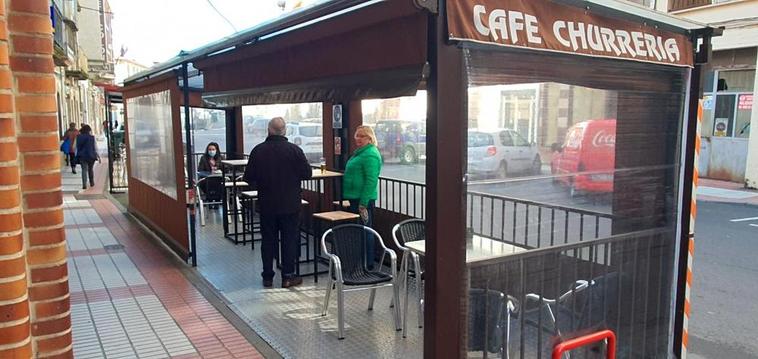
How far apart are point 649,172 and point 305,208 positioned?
5349 millimetres

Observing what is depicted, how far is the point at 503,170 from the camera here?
2766 millimetres

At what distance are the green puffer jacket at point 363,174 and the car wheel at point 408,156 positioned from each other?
0.94m

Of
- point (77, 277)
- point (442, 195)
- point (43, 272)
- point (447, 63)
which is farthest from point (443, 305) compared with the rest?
point (77, 277)

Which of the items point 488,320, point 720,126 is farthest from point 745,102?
point 488,320

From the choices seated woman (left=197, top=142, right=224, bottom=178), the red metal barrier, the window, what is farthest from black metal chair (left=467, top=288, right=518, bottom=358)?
the window

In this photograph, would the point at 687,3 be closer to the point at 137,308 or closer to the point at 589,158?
the point at 589,158

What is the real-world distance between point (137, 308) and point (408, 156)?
3.65 metres

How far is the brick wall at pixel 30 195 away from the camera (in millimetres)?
1619

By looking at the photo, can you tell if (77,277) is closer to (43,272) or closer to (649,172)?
(43,272)

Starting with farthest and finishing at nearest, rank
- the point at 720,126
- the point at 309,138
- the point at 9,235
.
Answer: the point at 720,126 → the point at 309,138 → the point at 9,235

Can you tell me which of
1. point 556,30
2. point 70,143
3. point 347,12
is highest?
point 347,12

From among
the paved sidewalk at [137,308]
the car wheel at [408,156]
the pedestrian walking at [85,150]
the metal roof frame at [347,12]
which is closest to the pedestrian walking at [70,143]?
the pedestrian walking at [85,150]

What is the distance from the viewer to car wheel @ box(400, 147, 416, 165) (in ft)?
22.3

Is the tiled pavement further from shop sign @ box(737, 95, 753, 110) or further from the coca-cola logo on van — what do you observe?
shop sign @ box(737, 95, 753, 110)
